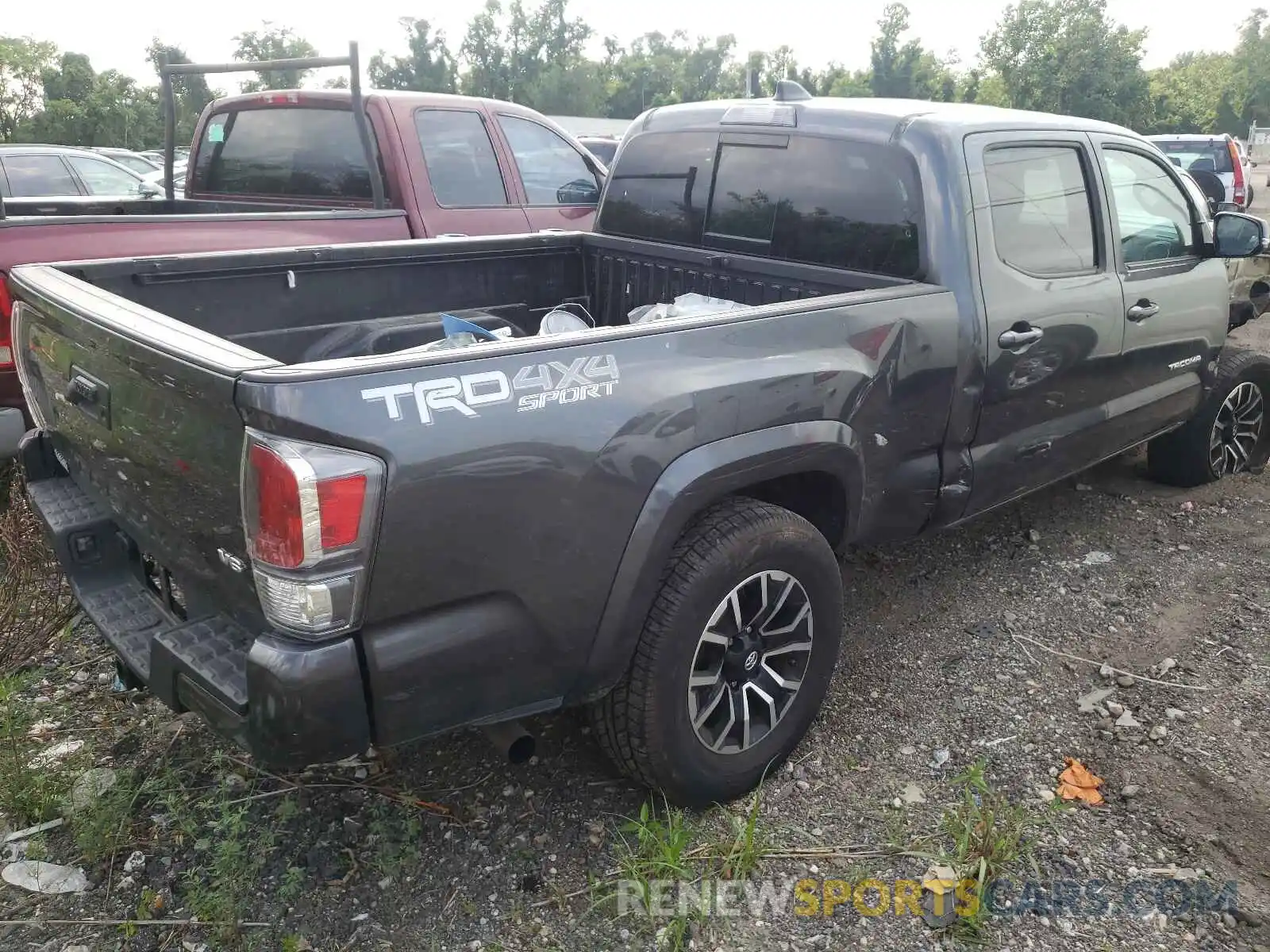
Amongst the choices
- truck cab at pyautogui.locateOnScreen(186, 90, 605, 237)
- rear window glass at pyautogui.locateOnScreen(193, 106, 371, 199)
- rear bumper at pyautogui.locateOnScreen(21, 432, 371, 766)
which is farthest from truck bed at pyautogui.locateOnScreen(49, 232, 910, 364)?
rear window glass at pyautogui.locateOnScreen(193, 106, 371, 199)

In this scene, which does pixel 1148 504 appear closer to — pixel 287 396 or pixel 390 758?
pixel 390 758

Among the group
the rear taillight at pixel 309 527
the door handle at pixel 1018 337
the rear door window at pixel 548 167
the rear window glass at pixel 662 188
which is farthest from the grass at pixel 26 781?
the rear door window at pixel 548 167

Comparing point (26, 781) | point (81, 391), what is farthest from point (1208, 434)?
point (26, 781)

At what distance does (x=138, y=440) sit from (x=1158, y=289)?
3862 mm

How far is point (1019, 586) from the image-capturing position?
168 inches

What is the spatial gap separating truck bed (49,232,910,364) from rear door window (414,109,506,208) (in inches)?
68.3

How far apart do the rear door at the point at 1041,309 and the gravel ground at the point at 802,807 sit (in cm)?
67

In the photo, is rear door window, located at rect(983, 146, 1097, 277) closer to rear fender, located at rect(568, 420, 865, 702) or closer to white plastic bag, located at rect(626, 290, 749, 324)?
white plastic bag, located at rect(626, 290, 749, 324)

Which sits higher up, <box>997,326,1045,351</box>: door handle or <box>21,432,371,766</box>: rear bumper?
<box>997,326,1045,351</box>: door handle

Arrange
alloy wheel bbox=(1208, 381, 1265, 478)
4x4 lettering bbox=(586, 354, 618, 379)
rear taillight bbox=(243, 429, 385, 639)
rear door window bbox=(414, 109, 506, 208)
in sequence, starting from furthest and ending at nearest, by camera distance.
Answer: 1. rear door window bbox=(414, 109, 506, 208)
2. alloy wheel bbox=(1208, 381, 1265, 478)
3. 4x4 lettering bbox=(586, 354, 618, 379)
4. rear taillight bbox=(243, 429, 385, 639)

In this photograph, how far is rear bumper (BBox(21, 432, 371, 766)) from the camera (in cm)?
204

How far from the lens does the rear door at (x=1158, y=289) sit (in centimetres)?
405

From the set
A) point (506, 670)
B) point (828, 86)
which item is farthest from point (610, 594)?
point (828, 86)

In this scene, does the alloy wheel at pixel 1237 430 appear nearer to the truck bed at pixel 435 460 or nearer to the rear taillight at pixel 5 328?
the truck bed at pixel 435 460
